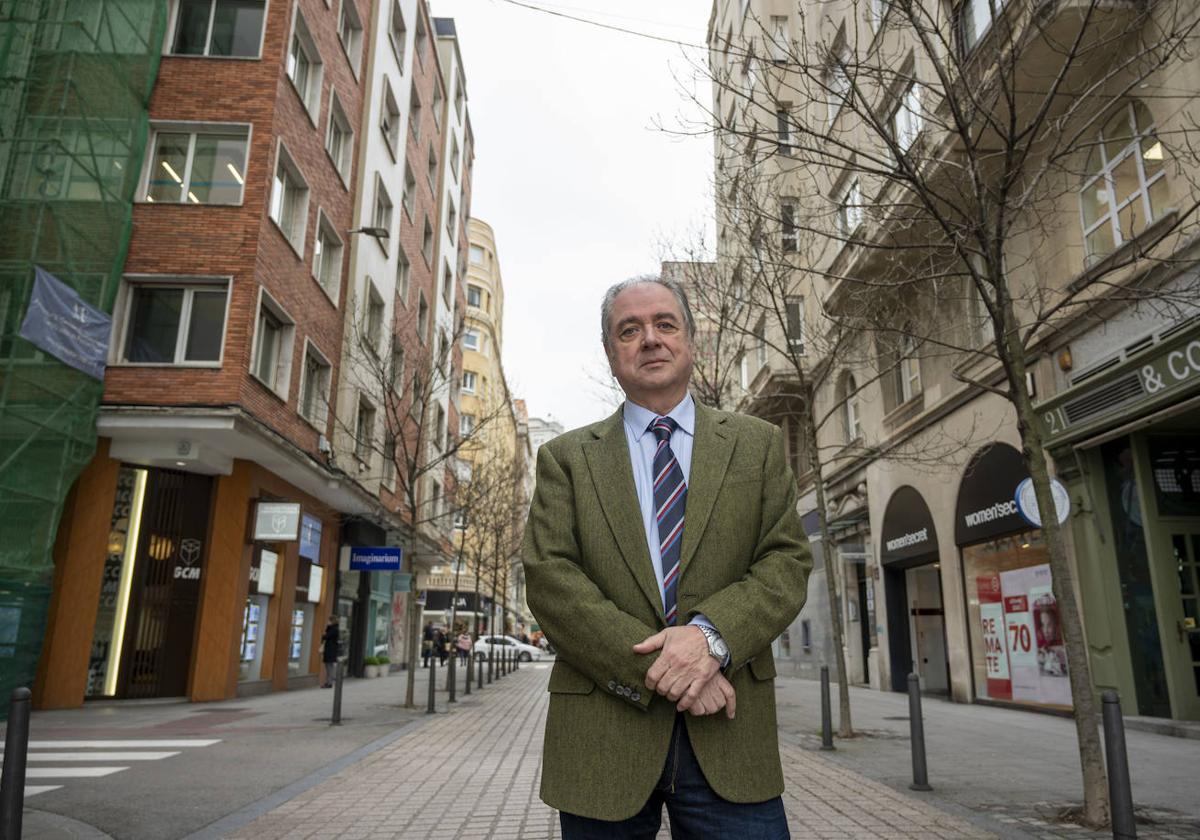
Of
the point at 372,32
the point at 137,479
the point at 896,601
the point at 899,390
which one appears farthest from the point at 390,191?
the point at 896,601

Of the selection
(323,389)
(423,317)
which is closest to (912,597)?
(323,389)

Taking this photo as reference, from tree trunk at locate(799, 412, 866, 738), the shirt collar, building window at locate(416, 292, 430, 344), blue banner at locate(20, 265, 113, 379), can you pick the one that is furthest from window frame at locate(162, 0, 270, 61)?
the shirt collar

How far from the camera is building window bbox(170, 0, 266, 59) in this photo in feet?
55.5

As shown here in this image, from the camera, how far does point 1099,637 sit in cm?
1121

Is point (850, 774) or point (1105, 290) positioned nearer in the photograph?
point (850, 774)

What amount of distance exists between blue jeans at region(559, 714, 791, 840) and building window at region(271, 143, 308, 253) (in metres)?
17.1

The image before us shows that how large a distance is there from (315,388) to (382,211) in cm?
776

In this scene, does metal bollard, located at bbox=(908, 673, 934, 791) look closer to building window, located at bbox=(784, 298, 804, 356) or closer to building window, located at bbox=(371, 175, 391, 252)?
building window, located at bbox=(784, 298, 804, 356)

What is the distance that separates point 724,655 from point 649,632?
7.1 inches

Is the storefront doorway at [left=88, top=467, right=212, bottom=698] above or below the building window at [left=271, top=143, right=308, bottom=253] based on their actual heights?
below

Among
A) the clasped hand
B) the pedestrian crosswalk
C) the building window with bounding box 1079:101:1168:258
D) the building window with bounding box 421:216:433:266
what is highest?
the building window with bounding box 421:216:433:266

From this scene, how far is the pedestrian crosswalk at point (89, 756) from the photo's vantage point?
7.29 m

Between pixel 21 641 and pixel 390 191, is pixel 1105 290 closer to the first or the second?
pixel 21 641

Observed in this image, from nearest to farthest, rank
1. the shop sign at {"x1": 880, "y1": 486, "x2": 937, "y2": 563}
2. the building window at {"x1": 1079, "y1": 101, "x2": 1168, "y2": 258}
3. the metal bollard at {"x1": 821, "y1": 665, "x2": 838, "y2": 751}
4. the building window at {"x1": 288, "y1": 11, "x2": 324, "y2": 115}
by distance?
the metal bollard at {"x1": 821, "y1": 665, "x2": 838, "y2": 751} < the building window at {"x1": 1079, "y1": 101, "x2": 1168, "y2": 258} < the shop sign at {"x1": 880, "y1": 486, "x2": 937, "y2": 563} < the building window at {"x1": 288, "y1": 11, "x2": 324, "y2": 115}
